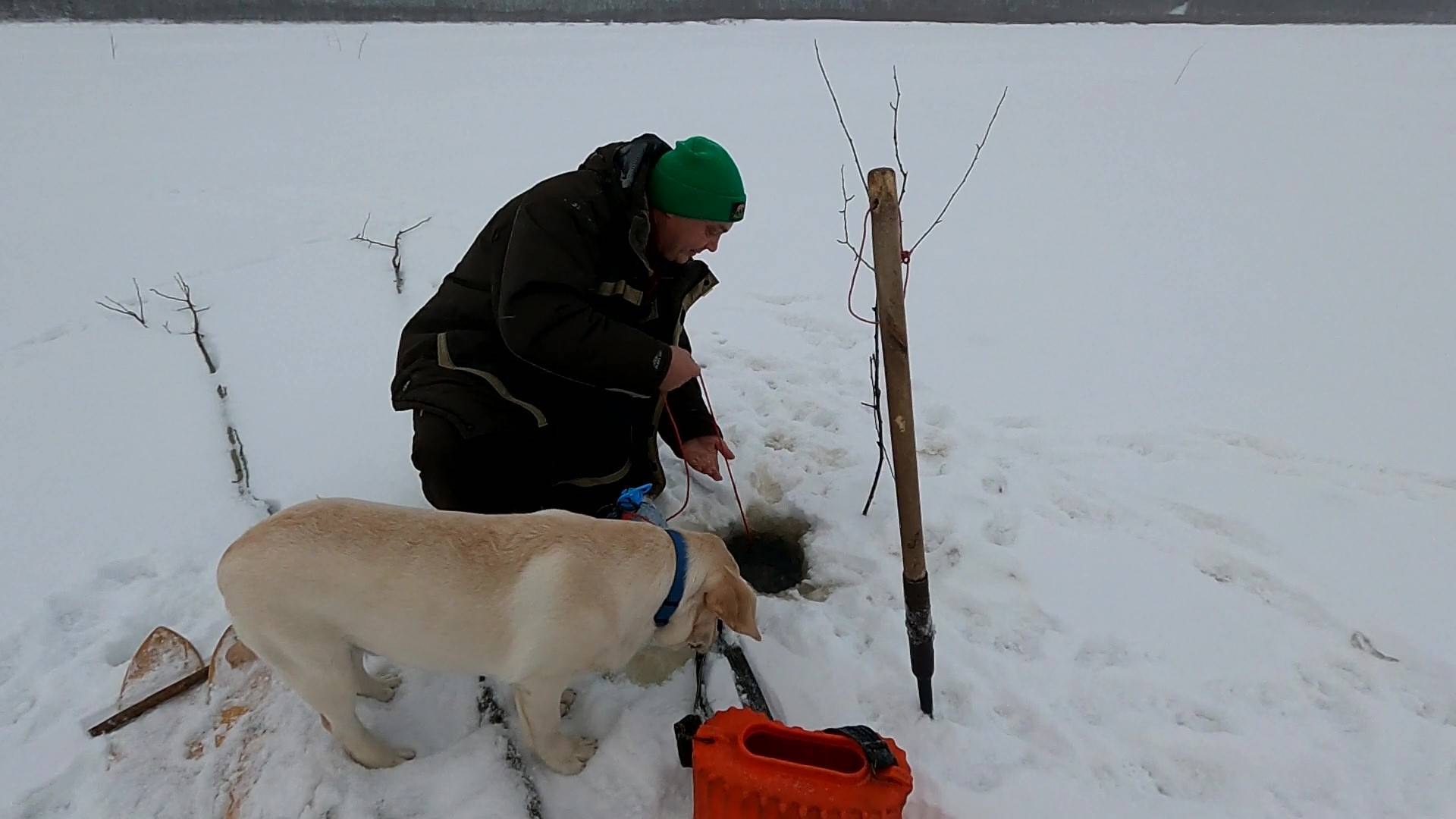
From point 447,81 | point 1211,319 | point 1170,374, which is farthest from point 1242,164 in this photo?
point 447,81

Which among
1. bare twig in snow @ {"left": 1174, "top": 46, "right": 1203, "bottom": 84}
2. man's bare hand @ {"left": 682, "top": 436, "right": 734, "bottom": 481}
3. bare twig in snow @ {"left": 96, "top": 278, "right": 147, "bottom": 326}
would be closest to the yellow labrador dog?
man's bare hand @ {"left": 682, "top": 436, "right": 734, "bottom": 481}

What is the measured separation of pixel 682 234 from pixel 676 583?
139 centimetres

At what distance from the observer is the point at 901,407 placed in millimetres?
2367

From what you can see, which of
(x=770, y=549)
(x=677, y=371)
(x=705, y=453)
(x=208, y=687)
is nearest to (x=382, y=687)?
(x=208, y=687)

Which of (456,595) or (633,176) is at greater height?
(633,176)

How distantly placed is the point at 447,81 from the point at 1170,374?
1450cm

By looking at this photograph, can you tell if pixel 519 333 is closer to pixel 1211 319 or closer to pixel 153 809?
pixel 153 809

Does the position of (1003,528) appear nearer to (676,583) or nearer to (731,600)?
(731,600)

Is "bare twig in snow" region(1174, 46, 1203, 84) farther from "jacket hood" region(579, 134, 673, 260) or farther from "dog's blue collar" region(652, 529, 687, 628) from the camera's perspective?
"dog's blue collar" region(652, 529, 687, 628)

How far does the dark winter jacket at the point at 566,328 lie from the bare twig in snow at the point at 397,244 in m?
3.44

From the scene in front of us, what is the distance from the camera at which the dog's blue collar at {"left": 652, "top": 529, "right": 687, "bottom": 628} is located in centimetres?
244

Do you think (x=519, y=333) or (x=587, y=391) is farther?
(x=587, y=391)

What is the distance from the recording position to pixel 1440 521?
3.79 metres

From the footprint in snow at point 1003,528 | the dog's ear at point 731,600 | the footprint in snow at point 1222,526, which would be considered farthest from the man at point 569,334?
the footprint in snow at point 1222,526
